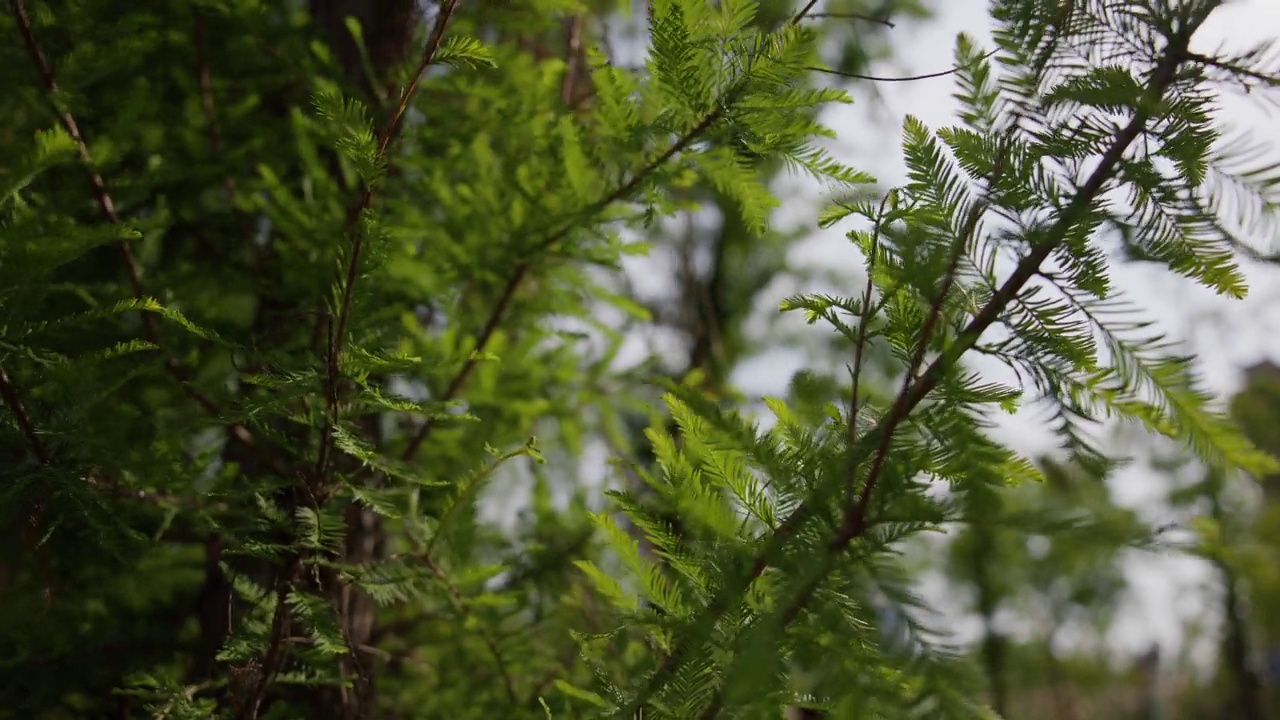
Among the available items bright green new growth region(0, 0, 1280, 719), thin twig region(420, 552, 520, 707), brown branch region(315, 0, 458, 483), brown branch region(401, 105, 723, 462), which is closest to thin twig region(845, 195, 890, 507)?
bright green new growth region(0, 0, 1280, 719)

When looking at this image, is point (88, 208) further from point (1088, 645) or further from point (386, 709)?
point (1088, 645)

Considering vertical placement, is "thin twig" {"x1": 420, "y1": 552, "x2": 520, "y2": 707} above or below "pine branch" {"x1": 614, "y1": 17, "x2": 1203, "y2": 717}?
below

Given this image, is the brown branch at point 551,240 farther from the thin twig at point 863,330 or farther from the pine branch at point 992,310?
the pine branch at point 992,310

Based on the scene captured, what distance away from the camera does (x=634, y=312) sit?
1.68 metres

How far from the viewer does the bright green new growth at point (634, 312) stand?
76 cm

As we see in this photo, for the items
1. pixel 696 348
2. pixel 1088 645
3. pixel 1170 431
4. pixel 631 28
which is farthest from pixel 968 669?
pixel 1088 645

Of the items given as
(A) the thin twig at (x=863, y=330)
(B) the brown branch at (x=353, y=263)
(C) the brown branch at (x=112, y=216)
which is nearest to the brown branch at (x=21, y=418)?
(C) the brown branch at (x=112, y=216)

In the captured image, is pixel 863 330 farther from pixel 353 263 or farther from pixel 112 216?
pixel 112 216

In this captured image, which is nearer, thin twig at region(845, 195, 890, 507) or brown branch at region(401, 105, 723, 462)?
thin twig at region(845, 195, 890, 507)

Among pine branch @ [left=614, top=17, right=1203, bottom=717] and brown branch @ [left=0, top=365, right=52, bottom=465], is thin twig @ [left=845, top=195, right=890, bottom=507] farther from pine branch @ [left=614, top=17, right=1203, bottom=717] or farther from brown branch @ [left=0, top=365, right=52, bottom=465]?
brown branch @ [left=0, top=365, right=52, bottom=465]

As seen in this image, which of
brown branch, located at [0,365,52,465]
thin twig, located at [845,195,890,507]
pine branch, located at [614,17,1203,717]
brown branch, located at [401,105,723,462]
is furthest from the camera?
brown branch, located at [401,105,723,462]

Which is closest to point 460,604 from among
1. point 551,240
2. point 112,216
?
point 551,240

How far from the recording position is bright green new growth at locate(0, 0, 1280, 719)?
2.49 feet

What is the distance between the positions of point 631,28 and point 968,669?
200cm
